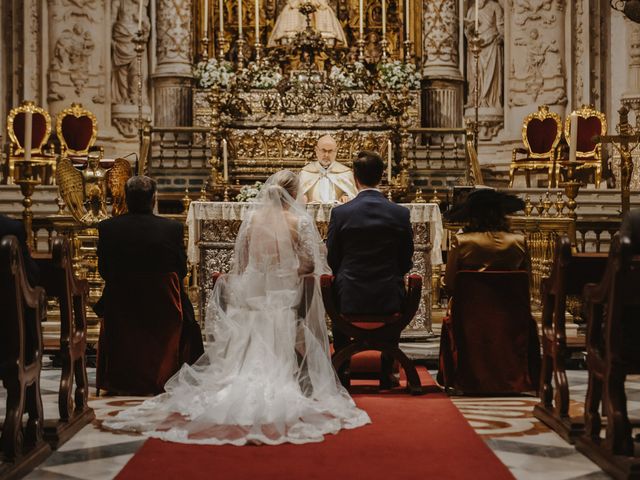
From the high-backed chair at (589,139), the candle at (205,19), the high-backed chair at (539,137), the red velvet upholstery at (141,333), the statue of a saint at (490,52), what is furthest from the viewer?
the statue of a saint at (490,52)

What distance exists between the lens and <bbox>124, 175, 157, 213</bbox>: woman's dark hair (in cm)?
650

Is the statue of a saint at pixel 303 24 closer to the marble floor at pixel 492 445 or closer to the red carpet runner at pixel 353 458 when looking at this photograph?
the marble floor at pixel 492 445

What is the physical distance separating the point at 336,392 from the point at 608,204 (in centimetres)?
791

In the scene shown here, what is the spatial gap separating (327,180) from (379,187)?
2.54 metres

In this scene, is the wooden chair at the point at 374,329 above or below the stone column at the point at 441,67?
below

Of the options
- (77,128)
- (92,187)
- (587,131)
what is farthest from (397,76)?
(92,187)

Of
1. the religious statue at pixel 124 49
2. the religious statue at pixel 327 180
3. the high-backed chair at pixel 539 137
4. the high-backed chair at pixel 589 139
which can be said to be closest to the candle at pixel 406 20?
the high-backed chair at pixel 539 137

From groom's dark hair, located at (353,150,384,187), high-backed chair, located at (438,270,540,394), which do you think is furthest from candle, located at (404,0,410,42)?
high-backed chair, located at (438,270,540,394)

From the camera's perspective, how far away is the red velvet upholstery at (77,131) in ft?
48.9

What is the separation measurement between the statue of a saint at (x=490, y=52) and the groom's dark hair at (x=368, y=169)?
1007 centimetres

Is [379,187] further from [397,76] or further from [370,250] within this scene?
[370,250]

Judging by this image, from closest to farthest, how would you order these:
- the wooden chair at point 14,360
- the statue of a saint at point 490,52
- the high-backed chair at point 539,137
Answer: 1. the wooden chair at point 14,360
2. the high-backed chair at point 539,137
3. the statue of a saint at point 490,52

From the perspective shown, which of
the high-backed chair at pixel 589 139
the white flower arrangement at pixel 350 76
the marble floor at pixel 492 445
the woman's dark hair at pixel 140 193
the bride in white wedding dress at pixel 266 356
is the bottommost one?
the marble floor at pixel 492 445

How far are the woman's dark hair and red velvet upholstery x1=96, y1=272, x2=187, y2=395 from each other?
0.41 meters
